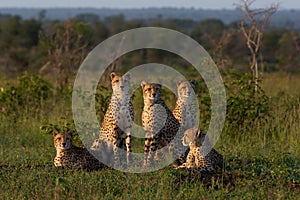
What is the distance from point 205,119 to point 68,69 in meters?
3.67

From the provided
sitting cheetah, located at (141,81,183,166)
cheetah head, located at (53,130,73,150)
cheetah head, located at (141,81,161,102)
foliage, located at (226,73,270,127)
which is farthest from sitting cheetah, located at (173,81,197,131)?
foliage, located at (226,73,270,127)

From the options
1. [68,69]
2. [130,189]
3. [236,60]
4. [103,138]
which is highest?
[236,60]

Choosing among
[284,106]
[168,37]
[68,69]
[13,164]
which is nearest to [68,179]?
[13,164]

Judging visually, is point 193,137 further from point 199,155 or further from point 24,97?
point 24,97

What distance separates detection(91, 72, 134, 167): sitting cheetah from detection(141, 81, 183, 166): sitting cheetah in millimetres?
181

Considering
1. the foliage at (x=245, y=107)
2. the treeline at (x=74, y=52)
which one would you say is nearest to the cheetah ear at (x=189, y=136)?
the foliage at (x=245, y=107)

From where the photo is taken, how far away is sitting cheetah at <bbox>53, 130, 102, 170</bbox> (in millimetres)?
6035

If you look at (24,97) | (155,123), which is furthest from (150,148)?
(24,97)

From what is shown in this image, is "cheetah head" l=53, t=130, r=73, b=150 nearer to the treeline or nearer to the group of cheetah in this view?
the group of cheetah

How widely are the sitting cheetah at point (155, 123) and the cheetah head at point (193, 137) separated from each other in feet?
1.10

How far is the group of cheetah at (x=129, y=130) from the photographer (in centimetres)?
611

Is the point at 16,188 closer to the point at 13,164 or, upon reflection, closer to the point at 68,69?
the point at 13,164

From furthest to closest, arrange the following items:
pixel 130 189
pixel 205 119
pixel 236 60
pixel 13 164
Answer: pixel 236 60, pixel 205 119, pixel 13 164, pixel 130 189

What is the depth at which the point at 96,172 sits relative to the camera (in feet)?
19.0
